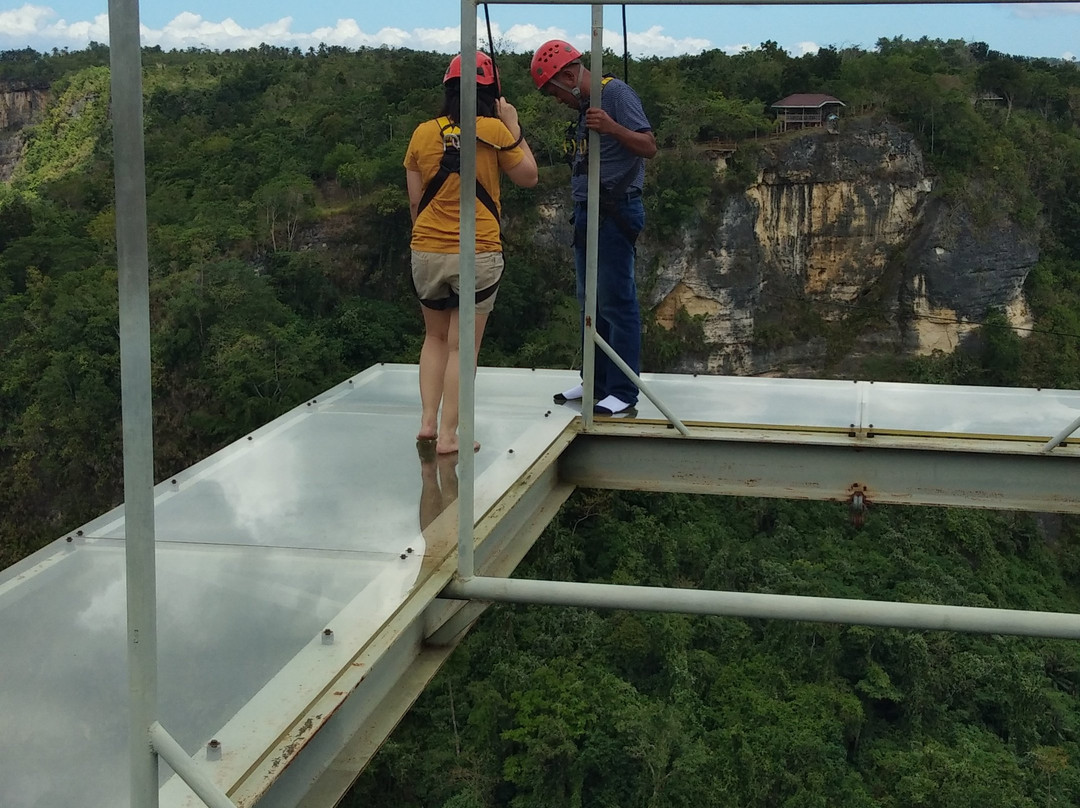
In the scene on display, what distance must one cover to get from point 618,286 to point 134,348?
2.79m

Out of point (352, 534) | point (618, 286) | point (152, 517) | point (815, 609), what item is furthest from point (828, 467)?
point (152, 517)

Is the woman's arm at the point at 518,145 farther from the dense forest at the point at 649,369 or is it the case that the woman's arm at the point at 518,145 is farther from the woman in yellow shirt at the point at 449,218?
the dense forest at the point at 649,369

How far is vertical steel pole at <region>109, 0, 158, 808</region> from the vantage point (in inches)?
44.8

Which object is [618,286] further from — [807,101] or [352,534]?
[807,101]

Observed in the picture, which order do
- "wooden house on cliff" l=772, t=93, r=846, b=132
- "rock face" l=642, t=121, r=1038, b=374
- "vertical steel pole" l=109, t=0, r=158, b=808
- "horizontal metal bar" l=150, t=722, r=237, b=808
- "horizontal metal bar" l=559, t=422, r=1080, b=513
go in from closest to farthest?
"vertical steel pole" l=109, t=0, r=158, b=808, "horizontal metal bar" l=150, t=722, r=237, b=808, "horizontal metal bar" l=559, t=422, r=1080, b=513, "rock face" l=642, t=121, r=1038, b=374, "wooden house on cliff" l=772, t=93, r=846, b=132

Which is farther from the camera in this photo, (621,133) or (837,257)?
(837,257)

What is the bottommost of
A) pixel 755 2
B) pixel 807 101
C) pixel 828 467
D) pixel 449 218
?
pixel 828 467

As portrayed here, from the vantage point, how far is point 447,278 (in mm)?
3266

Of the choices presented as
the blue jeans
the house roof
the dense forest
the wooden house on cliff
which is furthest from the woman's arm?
the house roof

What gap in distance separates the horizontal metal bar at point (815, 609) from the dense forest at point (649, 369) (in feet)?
52.6

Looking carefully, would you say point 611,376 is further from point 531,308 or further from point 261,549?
point 531,308

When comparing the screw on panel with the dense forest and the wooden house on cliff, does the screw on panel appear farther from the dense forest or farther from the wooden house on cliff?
the wooden house on cliff

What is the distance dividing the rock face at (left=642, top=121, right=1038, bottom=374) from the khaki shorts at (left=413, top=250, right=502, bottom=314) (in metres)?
28.9

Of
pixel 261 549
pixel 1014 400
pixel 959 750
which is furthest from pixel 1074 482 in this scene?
pixel 959 750
